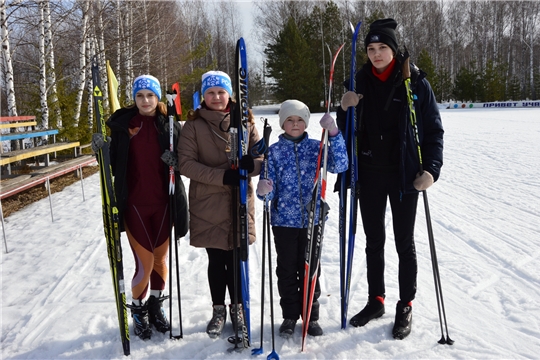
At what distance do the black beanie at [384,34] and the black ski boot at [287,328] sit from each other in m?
1.97

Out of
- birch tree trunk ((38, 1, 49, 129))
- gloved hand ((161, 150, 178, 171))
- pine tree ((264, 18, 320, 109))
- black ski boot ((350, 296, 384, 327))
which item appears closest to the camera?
gloved hand ((161, 150, 178, 171))

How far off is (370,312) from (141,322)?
5.49 feet

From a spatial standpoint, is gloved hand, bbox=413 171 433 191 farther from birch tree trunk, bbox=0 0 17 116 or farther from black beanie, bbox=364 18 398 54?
birch tree trunk, bbox=0 0 17 116

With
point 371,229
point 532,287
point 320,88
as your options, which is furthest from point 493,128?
point 320,88

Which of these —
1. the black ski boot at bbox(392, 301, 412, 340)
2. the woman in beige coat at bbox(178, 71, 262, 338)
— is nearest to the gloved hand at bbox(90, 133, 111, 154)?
the woman in beige coat at bbox(178, 71, 262, 338)

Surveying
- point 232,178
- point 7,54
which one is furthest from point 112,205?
point 7,54

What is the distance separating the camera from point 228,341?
2.71 meters

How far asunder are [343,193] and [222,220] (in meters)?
0.89

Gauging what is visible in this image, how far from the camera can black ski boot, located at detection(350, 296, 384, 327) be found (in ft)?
9.42

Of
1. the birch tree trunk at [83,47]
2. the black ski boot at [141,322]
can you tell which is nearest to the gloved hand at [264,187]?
the black ski boot at [141,322]

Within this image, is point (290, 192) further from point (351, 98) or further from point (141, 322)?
point (141, 322)

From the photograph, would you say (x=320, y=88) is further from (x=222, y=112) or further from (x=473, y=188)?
(x=222, y=112)

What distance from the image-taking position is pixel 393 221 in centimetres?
280

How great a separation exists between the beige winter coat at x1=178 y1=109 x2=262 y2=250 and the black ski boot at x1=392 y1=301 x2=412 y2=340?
1271 mm
